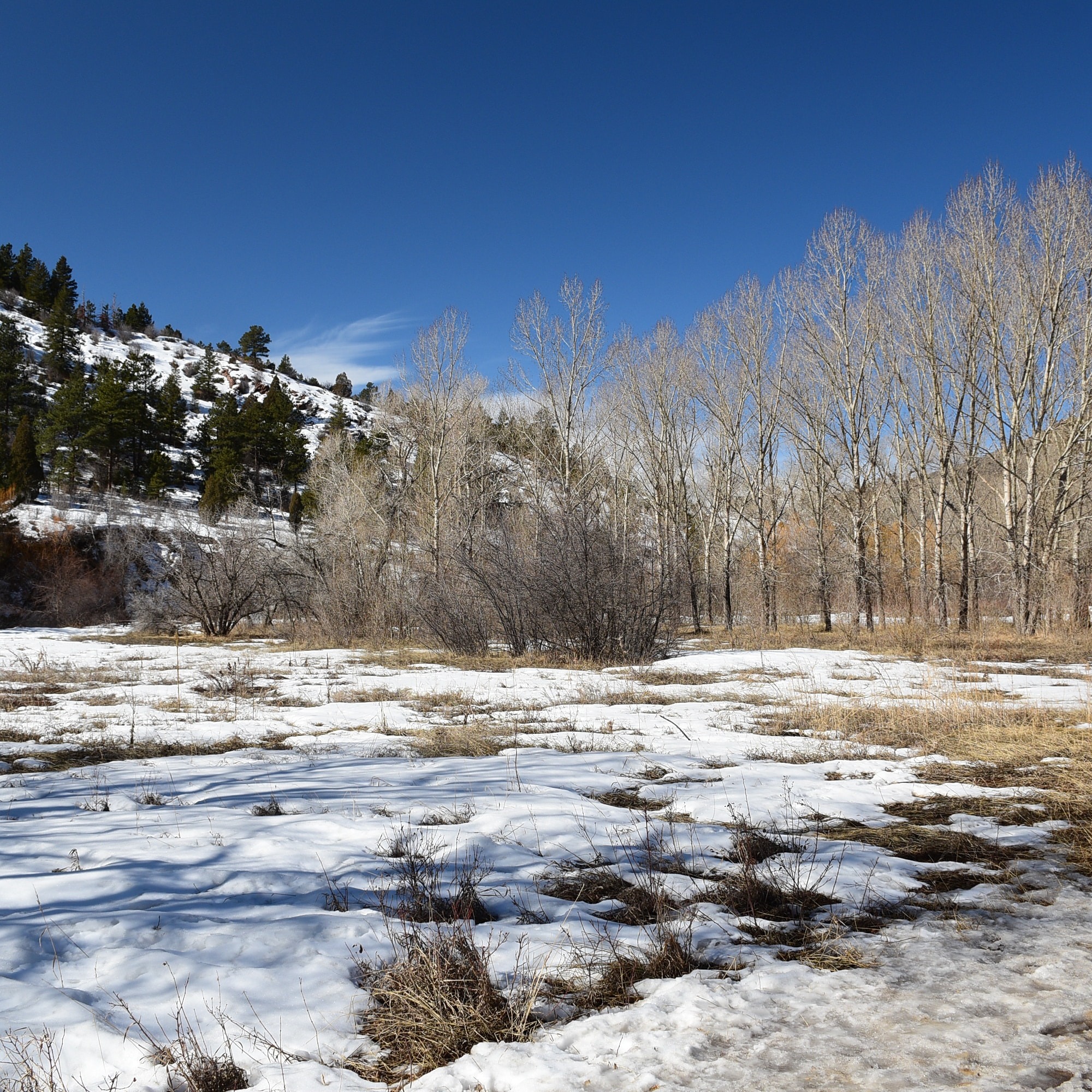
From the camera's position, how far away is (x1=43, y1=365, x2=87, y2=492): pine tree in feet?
136

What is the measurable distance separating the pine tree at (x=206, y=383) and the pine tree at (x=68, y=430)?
63.6 ft

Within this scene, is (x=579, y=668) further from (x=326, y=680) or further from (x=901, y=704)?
(x=901, y=704)

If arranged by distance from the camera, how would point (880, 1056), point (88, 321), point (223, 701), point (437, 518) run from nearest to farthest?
point (880, 1056), point (223, 701), point (437, 518), point (88, 321)

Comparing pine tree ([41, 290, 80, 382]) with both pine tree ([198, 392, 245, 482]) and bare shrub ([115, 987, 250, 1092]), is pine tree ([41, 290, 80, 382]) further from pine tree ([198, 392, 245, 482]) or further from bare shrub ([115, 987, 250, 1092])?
bare shrub ([115, 987, 250, 1092])

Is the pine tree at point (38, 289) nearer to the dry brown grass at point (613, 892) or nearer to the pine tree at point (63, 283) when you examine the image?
the pine tree at point (63, 283)

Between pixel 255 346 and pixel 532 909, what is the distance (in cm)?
8717

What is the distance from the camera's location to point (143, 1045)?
1799mm

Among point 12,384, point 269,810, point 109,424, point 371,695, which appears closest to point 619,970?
point 269,810

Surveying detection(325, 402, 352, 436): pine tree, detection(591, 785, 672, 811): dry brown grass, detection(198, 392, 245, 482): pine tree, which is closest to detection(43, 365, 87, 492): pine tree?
detection(198, 392, 245, 482): pine tree

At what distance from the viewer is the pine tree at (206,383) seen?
6328 centimetres

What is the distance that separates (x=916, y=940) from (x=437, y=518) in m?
24.9

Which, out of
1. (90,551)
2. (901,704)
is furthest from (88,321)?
(901,704)

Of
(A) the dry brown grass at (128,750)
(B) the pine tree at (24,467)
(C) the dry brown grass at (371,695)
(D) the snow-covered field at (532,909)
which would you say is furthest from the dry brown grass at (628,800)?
(B) the pine tree at (24,467)

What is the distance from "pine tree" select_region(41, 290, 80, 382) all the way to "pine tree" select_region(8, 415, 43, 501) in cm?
1976
